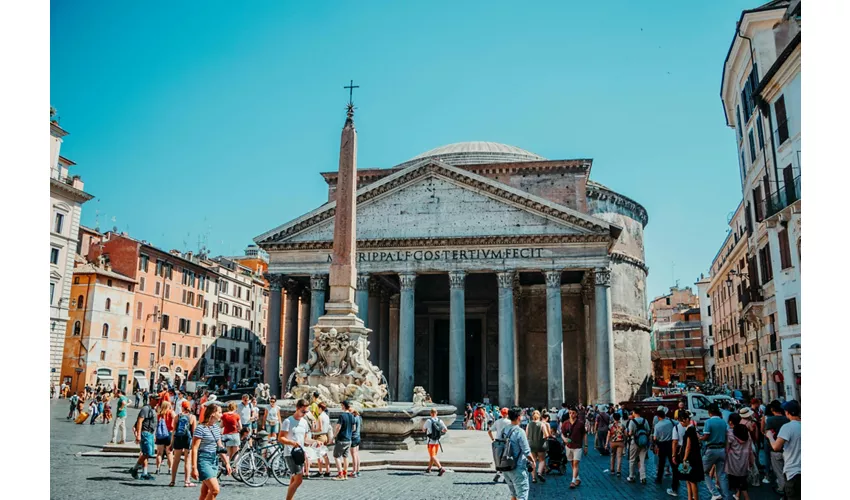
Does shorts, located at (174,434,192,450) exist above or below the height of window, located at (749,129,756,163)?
below

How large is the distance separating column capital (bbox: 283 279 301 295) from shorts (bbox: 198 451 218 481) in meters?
22.3

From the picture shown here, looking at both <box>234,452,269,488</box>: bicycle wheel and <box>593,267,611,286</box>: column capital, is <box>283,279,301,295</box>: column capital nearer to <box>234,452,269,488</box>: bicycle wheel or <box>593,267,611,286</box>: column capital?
<box>593,267,611,286</box>: column capital

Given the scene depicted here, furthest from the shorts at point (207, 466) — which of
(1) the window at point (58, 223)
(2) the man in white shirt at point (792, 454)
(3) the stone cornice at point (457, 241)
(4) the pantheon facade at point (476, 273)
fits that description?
(3) the stone cornice at point (457, 241)

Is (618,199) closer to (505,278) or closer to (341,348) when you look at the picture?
(505,278)

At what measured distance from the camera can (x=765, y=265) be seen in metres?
19.6

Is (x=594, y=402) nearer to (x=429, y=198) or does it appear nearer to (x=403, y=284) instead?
(x=403, y=284)

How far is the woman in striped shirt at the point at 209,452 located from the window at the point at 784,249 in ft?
44.3

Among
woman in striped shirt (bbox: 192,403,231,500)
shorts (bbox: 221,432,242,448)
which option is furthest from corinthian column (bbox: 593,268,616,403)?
woman in striped shirt (bbox: 192,403,231,500)

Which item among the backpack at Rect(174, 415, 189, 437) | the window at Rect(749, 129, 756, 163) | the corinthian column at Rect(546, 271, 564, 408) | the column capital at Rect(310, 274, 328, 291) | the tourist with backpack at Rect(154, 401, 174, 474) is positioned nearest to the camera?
the backpack at Rect(174, 415, 189, 437)

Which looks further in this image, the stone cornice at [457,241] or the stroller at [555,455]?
the stone cornice at [457,241]

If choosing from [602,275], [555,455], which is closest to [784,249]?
[555,455]

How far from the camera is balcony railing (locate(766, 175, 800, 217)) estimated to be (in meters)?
14.1

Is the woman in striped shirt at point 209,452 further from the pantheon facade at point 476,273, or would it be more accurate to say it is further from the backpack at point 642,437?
the pantheon facade at point 476,273

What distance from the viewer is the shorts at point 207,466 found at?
590cm
